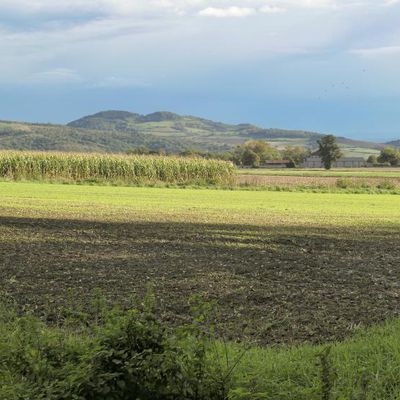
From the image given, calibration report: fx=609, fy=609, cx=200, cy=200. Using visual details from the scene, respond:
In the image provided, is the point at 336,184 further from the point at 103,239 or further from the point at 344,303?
the point at 344,303

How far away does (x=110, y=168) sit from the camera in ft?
152

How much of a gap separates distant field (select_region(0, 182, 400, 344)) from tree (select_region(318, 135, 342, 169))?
93024 mm

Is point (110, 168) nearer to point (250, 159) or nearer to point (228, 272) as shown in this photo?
point (228, 272)

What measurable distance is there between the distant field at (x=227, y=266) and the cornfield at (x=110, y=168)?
2582 centimetres

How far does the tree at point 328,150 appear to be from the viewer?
364 feet

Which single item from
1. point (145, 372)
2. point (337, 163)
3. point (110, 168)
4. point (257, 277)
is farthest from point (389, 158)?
point (145, 372)

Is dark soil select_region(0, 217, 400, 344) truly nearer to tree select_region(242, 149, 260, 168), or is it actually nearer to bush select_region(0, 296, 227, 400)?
bush select_region(0, 296, 227, 400)

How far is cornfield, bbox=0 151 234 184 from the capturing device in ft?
149

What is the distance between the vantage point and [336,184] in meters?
48.5

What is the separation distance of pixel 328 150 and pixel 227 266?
104154 millimetres

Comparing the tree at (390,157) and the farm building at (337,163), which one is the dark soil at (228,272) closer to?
the farm building at (337,163)

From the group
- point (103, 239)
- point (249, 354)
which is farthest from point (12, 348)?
point (103, 239)

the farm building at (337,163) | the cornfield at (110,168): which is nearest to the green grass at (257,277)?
the cornfield at (110,168)

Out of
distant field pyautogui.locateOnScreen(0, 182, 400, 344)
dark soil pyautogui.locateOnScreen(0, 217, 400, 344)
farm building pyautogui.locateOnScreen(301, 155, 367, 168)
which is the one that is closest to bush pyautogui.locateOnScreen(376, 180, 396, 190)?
distant field pyautogui.locateOnScreen(0, 182, 400, 344)
